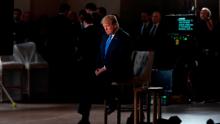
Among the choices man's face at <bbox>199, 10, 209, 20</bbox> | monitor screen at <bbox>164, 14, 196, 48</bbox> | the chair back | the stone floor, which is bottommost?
the stone floor

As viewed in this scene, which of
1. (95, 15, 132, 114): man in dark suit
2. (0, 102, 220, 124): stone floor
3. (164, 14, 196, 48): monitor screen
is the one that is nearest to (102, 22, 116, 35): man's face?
(95, 15, 132, 114): man in dark suit

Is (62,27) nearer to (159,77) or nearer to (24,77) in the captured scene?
(24,77)

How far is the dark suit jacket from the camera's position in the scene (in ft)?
29.9

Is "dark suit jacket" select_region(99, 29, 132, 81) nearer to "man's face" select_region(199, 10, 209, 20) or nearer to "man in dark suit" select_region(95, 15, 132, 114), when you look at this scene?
"man in dark suit" select_region(95, 15, 132, 114)

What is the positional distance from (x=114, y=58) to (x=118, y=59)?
2.2 inches

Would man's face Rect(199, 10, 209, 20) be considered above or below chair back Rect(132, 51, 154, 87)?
above

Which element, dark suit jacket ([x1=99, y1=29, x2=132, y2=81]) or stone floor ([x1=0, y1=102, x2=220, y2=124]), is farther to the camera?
stone floor ([x1=0, y1=102, x2=220, y2=124])

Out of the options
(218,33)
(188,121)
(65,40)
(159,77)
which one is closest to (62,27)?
(65,40)

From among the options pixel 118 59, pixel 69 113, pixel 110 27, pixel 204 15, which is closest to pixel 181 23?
pixel 204 15

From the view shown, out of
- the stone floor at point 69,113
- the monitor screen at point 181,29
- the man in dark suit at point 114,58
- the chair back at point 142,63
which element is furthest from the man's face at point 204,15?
the man in dark suit at point 114,58

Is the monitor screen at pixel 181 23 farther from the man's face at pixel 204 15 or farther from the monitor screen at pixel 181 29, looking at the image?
the man's face at pixel 204 15

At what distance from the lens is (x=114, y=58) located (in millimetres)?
9125

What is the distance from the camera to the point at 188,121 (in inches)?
401

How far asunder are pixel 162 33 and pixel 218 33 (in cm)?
114
